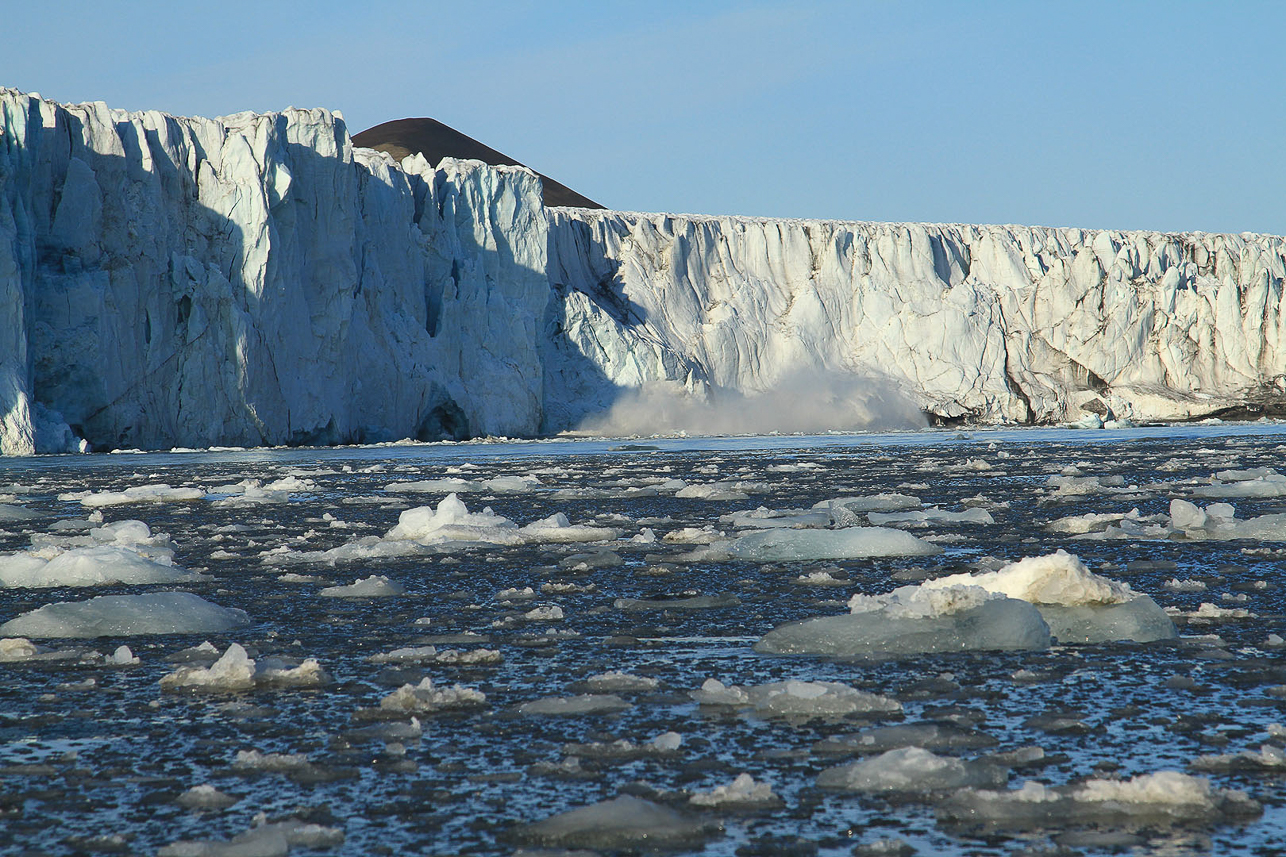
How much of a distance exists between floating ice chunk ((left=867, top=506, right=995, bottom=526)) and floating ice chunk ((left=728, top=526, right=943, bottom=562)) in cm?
155

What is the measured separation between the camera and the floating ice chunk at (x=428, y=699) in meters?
3.23

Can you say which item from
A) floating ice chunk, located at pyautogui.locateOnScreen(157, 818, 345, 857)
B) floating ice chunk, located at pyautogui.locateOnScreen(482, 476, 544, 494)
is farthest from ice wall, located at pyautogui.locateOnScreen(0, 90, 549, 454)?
floating ice chunk, located at pyautogui.locateOnScreen(157, 818, 345, 857)

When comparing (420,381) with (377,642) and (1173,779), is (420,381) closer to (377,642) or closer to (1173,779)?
(377,642)

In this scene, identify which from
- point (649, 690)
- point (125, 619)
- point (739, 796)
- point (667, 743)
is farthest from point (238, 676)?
point (739, 796)

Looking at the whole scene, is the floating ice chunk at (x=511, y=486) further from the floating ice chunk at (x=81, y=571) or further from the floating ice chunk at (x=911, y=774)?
the floating ice chunk at (x=911, y=774)

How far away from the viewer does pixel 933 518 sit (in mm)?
8227

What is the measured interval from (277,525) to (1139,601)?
20.3ft

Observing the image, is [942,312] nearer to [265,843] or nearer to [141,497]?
[141,497]

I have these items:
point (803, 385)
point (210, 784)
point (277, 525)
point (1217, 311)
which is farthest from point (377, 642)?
point (1217, 311)

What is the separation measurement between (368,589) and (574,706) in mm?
2400

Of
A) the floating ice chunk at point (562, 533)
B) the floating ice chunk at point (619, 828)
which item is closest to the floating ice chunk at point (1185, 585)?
the floating ice chunk at point (562, 533)

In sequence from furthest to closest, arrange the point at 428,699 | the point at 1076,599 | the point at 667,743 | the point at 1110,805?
the point at 1076,599
the point at 428,699
the point at 667,743
the point at 1110,805

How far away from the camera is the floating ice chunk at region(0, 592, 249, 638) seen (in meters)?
4.46

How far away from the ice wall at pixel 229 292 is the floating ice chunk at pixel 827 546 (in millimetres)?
17673
